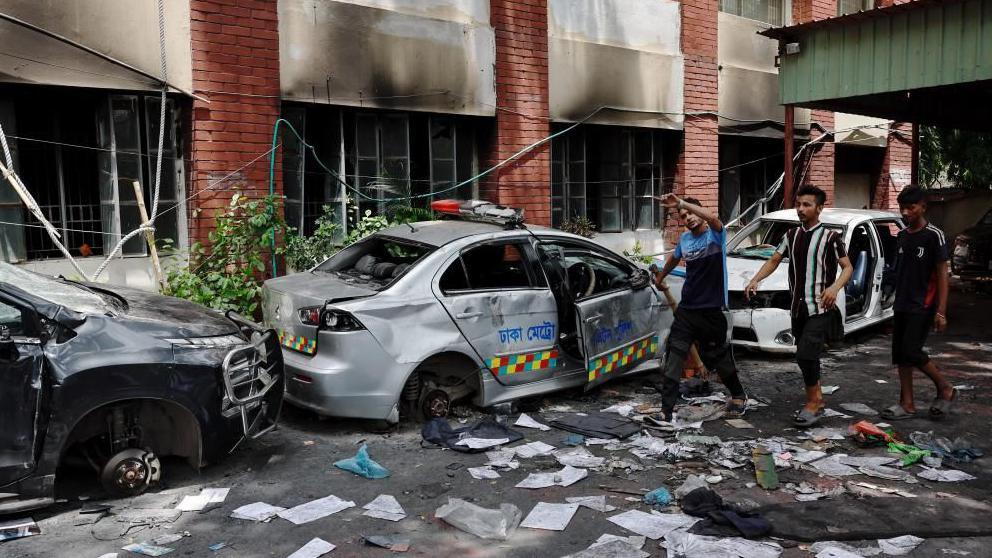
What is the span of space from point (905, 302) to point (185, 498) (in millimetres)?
5571

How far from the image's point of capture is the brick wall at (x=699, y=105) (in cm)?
1315

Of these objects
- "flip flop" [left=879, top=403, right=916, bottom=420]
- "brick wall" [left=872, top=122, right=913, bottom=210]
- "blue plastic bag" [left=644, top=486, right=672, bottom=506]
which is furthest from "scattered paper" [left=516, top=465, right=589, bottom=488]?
"brick wall" [left=872, top=122, right=913, bottom=210]

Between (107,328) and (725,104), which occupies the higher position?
(725,104)

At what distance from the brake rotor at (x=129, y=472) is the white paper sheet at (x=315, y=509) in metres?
0.90

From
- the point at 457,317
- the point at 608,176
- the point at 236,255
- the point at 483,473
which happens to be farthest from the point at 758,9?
the point at 483,473

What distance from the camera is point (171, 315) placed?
5.10 metres

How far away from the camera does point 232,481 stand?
514 centimetres

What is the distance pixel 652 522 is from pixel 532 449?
1419 mm

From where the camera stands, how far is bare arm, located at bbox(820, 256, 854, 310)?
608 cm

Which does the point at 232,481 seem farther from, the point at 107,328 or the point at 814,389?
the point at 814,389

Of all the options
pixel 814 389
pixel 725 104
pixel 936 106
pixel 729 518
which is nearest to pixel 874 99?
pixel 936 106

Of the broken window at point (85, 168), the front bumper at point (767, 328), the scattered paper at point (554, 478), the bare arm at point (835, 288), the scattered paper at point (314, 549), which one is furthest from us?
the front bumper at point (767, 328)

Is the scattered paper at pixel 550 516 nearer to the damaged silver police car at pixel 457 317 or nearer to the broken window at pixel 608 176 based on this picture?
the damaged silver police car at pixel 457 317

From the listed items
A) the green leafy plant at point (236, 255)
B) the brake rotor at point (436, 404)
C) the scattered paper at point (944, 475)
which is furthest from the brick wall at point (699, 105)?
the scattered paper at point (944, 475)
